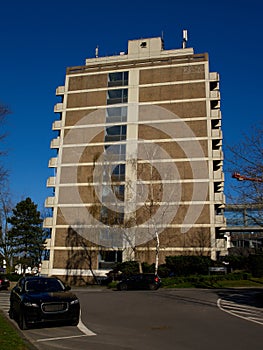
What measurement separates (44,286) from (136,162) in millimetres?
28251

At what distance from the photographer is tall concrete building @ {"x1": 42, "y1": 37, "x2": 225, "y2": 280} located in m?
38.9

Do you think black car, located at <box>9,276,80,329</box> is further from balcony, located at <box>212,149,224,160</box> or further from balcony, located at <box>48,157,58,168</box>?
balcony, located at <box>48,157,58,168</box>

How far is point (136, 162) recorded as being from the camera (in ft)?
130

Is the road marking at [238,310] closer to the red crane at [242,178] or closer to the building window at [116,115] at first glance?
the red crane at [242,178]

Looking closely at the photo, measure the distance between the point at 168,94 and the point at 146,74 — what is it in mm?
4398

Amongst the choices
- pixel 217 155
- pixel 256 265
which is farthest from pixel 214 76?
pixel 256 265

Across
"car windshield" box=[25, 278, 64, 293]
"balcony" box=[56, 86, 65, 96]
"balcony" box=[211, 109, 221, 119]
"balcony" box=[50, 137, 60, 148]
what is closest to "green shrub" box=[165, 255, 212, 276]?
"balcony" box=[211, 109, 221, 119]

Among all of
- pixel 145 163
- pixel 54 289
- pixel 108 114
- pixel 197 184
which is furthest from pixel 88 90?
pixel 54 289

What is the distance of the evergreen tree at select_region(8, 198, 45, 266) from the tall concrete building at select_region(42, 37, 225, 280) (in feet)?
41.2

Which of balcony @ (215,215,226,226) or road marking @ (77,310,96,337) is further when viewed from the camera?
balcony @ (215,215,226,226)

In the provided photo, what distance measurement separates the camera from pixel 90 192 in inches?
1745

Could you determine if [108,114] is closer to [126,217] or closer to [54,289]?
[126,217]

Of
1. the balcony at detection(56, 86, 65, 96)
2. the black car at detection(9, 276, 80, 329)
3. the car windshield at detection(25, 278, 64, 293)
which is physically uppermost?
the balcony at detection(56, 86, 65, 96)

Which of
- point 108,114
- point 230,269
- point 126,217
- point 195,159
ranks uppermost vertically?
point 108,114
